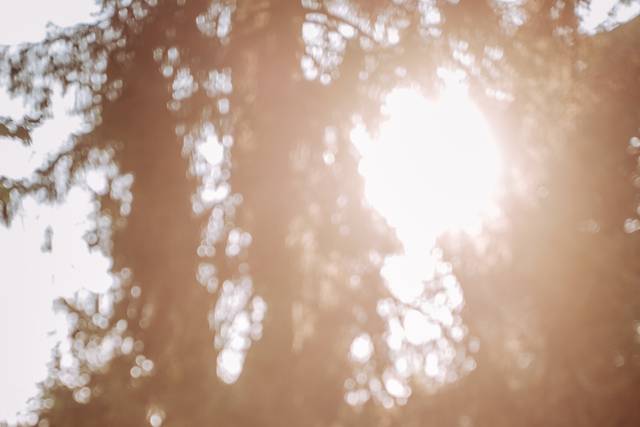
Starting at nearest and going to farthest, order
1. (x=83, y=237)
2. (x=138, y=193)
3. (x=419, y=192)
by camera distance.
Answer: (x=138, y=193), (x=83, y=237), (x=419, y=192)

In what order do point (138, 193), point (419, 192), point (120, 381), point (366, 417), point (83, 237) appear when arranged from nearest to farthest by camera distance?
1. point (120, 381)
2. point (366, 417)
3. point (138, 193)
4. point (83, 237)
5. point (419, 192)

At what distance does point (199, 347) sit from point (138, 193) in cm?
185

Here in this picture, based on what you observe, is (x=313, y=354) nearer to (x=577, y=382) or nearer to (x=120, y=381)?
(x=120, y=381)

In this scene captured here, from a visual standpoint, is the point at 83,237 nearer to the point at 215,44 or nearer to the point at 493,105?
the point at 215,44

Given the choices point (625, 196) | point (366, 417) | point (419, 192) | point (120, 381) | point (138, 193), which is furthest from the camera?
point (625, 196)

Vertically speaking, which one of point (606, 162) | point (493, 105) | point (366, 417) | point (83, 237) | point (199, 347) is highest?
point (606, 162)

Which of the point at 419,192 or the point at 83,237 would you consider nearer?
the point at 83,237

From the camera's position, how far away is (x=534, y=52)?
25.2ft

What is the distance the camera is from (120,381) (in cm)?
557

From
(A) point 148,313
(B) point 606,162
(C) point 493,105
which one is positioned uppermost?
(B) point 606,162

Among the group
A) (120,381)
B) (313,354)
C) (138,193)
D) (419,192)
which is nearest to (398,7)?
(419,192)

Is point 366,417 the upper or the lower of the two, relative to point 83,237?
lower

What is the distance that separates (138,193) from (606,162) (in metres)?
7.32

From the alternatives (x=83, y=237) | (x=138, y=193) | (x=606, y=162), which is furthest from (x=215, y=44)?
(x=606, y=162)
